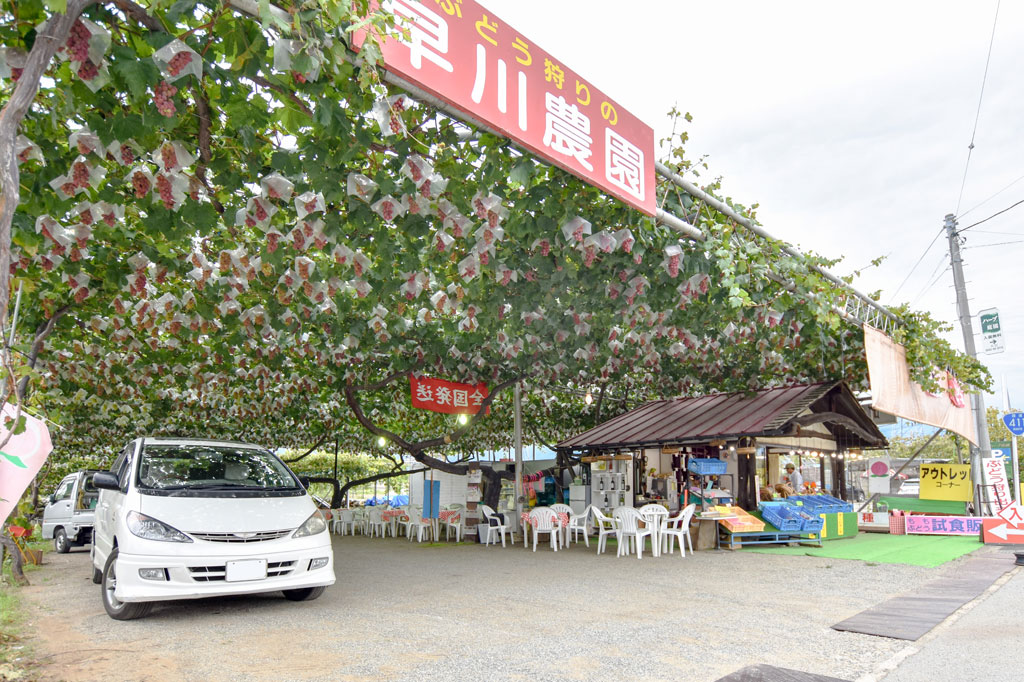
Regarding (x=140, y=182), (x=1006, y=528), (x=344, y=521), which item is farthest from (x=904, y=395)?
(x=344, y=521)

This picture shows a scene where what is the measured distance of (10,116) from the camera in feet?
9.48

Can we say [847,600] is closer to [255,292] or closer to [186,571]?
[186,571]

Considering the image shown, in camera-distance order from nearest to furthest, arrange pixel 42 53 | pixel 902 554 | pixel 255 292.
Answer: pixel 42 53 < pixel 255 292 < pixel 902 554

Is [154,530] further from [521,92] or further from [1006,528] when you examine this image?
[1006,528]

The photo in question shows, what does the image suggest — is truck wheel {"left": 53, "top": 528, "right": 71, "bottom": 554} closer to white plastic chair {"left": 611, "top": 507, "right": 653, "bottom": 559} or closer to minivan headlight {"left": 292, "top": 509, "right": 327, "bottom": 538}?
minivan headlight {"left": 292, "top": 509, "right": 327, "bottom": 538}

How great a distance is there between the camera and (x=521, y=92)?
193 inches

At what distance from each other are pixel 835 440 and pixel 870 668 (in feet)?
46.9

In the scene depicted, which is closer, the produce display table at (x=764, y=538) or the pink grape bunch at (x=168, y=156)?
the pink grape bunch at (x=168, y=156)

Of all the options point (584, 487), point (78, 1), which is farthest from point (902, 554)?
point (78, 1)

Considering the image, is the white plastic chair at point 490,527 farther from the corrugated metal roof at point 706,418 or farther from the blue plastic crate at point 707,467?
the blue plastic crate at point 707,467

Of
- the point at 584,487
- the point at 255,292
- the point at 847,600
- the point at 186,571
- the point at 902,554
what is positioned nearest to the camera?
the point at 186,571

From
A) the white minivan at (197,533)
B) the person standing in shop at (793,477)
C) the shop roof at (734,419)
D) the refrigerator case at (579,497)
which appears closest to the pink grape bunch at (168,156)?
the white minivan at (197,533)

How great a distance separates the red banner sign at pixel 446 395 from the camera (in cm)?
1439

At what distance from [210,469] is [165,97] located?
4.54m
